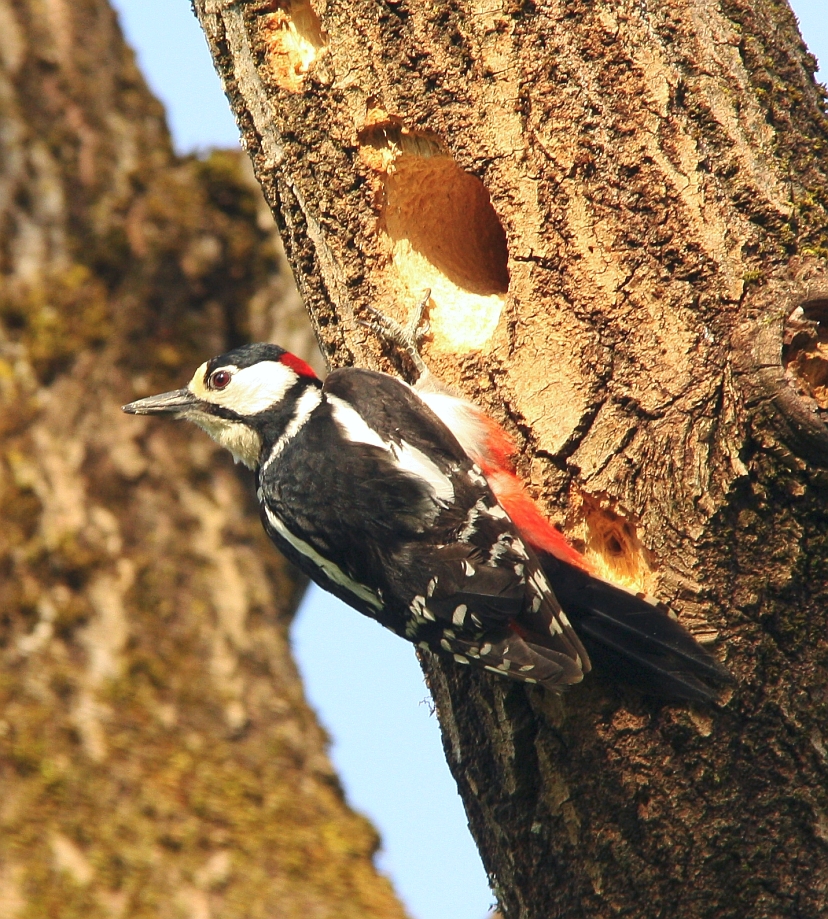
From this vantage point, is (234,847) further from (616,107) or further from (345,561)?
(616,107)

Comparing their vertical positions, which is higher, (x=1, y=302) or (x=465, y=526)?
(x=1, y=302)

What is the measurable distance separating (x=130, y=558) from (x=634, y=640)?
2.96 metres

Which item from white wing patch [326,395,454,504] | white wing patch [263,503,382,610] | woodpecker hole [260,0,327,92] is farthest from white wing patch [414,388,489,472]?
woodpecker hole [260,0,327,92]

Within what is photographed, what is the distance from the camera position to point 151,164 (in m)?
5.53

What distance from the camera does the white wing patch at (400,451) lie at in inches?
117

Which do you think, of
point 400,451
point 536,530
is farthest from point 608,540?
point 400,451

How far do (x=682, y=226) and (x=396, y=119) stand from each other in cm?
86

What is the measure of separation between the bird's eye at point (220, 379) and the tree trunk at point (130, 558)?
4.86ft

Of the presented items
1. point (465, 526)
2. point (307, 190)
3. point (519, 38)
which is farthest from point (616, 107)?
point (465, 526)

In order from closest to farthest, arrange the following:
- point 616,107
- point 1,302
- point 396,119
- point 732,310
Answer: point 732,310 < point 616,107 < point 396,119 < point 1,302

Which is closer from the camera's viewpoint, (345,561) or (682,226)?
(682,226)

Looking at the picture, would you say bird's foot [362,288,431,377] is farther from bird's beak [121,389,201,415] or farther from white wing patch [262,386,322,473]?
bird's beak [121,389,201,415]

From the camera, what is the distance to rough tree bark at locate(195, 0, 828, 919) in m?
2.46

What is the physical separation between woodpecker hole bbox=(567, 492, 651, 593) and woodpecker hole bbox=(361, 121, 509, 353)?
0.59m
